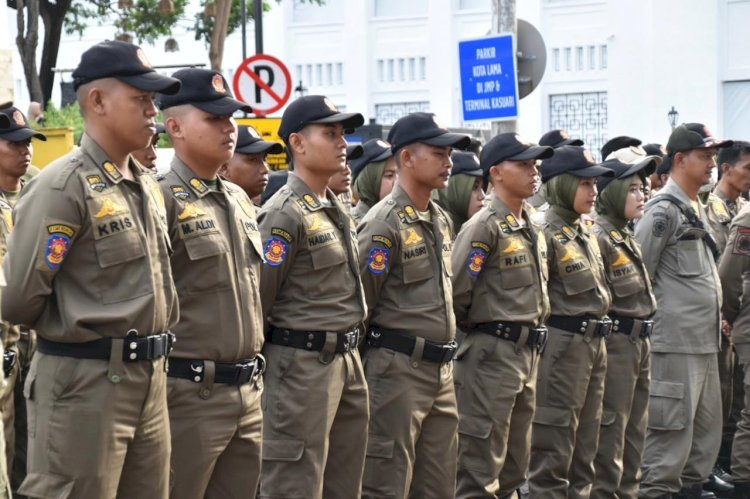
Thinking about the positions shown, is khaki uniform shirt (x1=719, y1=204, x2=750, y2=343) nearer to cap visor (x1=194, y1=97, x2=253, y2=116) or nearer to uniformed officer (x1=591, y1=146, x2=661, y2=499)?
uniformed officer (x1=591, y1=146, x2=661, y2=499)

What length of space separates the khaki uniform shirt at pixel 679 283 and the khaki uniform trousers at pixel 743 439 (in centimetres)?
90

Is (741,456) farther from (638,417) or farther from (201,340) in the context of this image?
(201,340)

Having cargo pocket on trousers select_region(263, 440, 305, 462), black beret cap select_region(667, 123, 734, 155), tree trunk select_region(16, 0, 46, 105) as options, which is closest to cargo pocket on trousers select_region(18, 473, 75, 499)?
cargo pocket on trousers select_region(263, 440, 305, 462)

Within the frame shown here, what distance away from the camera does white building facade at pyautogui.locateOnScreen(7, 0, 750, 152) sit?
35.5m

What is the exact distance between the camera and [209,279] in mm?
5457

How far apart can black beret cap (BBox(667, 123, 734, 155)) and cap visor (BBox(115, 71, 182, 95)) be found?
478 centimetres

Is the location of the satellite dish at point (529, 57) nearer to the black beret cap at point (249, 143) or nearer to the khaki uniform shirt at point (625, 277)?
the khaki uniform shirt at point (625, 277)

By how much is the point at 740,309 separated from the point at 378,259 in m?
3.78

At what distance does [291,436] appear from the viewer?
243 inches

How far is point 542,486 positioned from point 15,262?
3984 millimetres

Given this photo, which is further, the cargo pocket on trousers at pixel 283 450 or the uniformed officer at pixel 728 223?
the uniformed officer at pixel 728 223

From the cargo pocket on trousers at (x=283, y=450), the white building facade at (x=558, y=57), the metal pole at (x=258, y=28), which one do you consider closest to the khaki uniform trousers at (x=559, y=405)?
the cargo pocket on trousers at (x=283, y=450)

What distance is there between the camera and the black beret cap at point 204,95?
222 inches

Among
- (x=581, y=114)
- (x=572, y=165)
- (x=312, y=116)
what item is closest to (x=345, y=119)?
(x=312, y=116)
